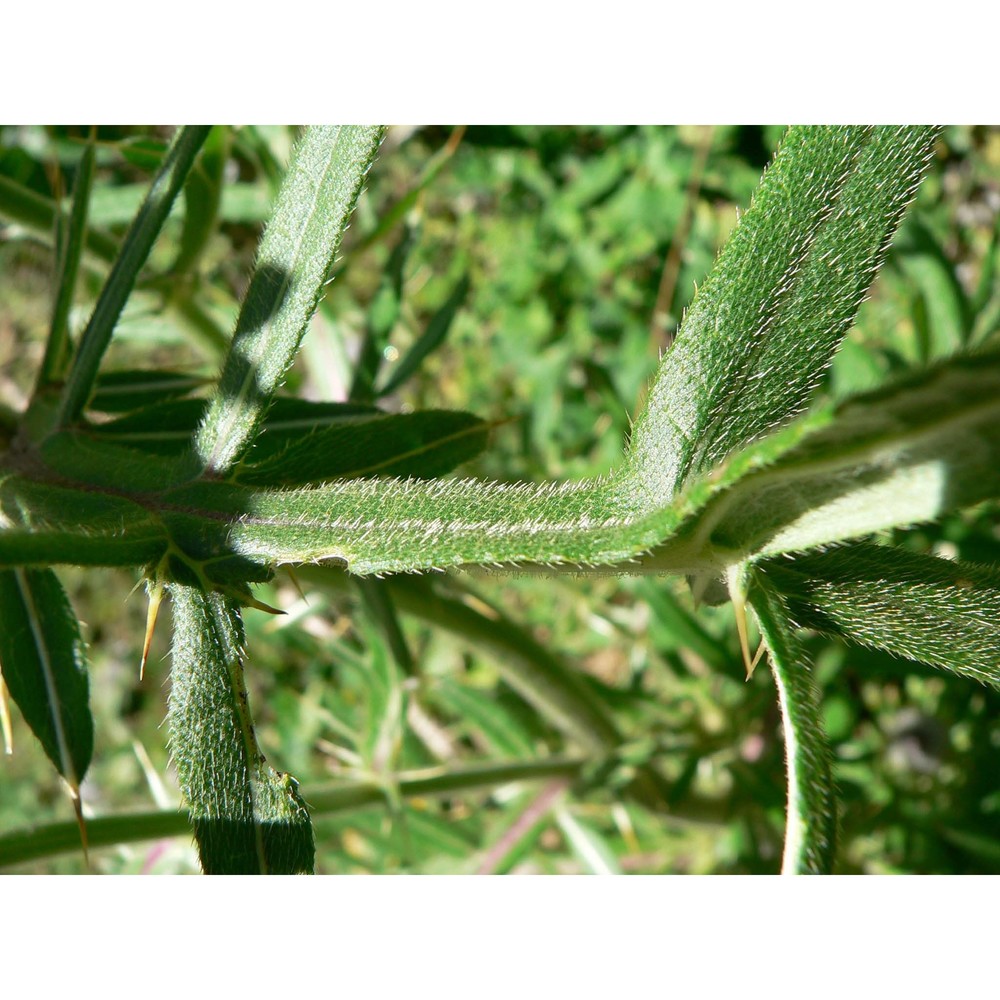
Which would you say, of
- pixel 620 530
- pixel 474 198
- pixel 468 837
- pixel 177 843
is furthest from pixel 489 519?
pixel 474 198

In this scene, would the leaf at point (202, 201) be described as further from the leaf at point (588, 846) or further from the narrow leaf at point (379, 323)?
the leaf at point (588, 846)

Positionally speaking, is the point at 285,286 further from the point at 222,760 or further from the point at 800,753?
the point at 800,753

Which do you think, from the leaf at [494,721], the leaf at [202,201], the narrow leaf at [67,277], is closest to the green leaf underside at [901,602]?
A: the narrow leaf at [67,277]

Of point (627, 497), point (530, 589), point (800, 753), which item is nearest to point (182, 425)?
point (627, 497)

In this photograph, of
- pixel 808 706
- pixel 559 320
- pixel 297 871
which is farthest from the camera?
pixel 559 320

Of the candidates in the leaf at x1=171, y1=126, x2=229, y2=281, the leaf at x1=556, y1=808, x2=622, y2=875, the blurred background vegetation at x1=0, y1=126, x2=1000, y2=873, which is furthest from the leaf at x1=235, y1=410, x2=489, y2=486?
the leaf at x1=556, y1=808, x2=622, y2=875

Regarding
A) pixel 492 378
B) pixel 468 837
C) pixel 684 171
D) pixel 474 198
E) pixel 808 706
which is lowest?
pixel 468 837

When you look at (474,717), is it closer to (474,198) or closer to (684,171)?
(684,171)
